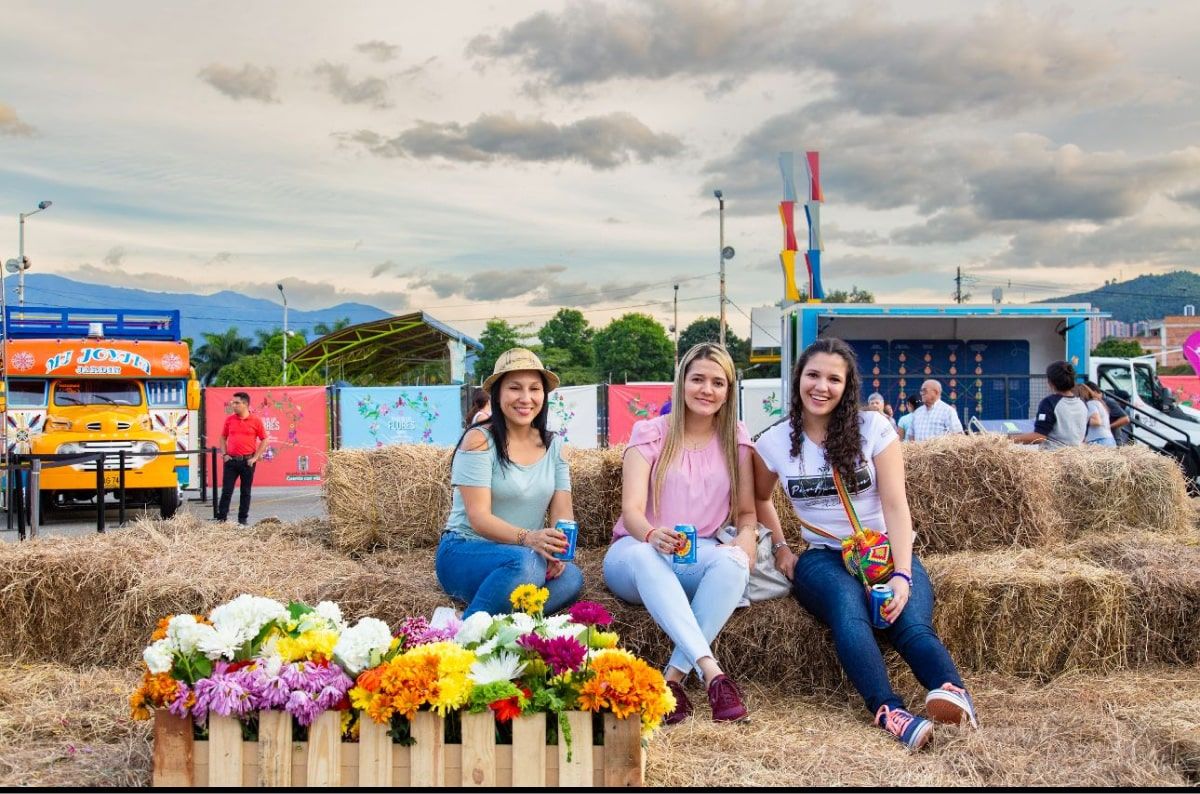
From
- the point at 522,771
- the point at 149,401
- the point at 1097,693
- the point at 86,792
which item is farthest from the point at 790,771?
the point at 149,401

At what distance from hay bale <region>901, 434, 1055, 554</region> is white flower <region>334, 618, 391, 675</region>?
10.8 ft

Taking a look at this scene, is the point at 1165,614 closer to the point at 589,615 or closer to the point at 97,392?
the point at 589,615

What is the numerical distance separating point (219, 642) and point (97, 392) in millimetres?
11741

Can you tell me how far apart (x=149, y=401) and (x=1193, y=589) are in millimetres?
12317

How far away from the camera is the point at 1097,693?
4215 millimetres

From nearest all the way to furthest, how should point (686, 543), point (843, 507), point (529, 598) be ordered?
point (529, 598) → point (686, 543) → point (843, 507)

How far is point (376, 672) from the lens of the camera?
2850 mm

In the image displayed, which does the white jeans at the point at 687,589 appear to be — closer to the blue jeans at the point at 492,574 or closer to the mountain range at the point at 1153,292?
the blue jeans at the point at 492,574

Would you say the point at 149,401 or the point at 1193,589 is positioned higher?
the point at 149,401

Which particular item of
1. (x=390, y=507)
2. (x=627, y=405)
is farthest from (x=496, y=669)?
(x=627, y=405)

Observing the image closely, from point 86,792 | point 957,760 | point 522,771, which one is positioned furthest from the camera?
point 957,760

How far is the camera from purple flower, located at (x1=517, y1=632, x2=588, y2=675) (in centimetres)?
288

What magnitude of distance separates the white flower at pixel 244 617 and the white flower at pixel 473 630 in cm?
53

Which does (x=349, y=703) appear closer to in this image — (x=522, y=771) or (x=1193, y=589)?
(x=522, y=771)
